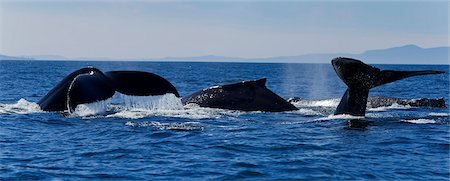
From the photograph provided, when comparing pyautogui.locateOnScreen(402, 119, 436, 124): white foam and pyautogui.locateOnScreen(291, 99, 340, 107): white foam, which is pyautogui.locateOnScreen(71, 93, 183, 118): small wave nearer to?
pyautogui.locateOnScreen(402, 119, 436, 124): white foam

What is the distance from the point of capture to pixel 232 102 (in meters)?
18.0

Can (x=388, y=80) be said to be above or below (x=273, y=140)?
above

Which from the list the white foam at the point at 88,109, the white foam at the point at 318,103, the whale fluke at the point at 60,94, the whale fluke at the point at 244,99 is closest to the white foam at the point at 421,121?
the whale fluke at the point at 244,99

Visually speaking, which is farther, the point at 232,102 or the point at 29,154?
the point at 232,102

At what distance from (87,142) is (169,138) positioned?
5.09ft

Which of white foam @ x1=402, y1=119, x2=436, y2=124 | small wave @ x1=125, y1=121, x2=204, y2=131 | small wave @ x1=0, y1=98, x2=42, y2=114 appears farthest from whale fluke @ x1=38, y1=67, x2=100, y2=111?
white foam @ x1=402, y1=119, x2=436, y2=124

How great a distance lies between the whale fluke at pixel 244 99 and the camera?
1780 centimetres

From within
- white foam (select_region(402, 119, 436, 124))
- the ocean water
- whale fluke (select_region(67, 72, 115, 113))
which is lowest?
the ocean water

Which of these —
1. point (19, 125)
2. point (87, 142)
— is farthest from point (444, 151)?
point (19, 125)

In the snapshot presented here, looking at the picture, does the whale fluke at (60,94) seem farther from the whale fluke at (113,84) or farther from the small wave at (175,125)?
the small wave at (175,125)

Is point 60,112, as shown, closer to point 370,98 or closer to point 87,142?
point 87,142

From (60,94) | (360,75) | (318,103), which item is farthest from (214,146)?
(318,103)

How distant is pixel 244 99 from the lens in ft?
59.4

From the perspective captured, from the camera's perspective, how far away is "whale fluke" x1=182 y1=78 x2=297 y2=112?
17797 mm
